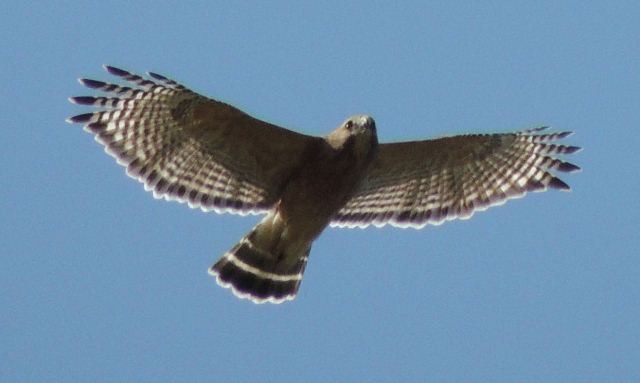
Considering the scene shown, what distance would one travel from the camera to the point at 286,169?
39.0ft

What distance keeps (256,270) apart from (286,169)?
3.11 feet

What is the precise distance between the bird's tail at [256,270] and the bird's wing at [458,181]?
61 centimetres

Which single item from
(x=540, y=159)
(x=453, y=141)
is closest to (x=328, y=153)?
(x=453, y=141)

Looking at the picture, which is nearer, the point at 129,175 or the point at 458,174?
the point at 129,175

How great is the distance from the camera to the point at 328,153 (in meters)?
11.6

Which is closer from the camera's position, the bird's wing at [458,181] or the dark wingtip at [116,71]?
the dark wingtip at [116,71]

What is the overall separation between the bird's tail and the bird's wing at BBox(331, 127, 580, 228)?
605mm

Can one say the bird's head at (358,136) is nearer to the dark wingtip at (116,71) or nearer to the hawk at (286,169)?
the hawk at (286,169)

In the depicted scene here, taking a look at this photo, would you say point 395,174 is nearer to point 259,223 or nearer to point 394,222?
point 394,222

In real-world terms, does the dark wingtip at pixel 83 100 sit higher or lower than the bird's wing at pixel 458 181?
lower

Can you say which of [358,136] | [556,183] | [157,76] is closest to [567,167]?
[556,183]

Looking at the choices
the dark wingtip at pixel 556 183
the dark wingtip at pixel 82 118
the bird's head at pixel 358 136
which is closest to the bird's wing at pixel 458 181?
the dark wingtip at pixel 556 183

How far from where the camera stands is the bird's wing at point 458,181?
40.8 feet

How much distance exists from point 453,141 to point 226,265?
2209 mm
